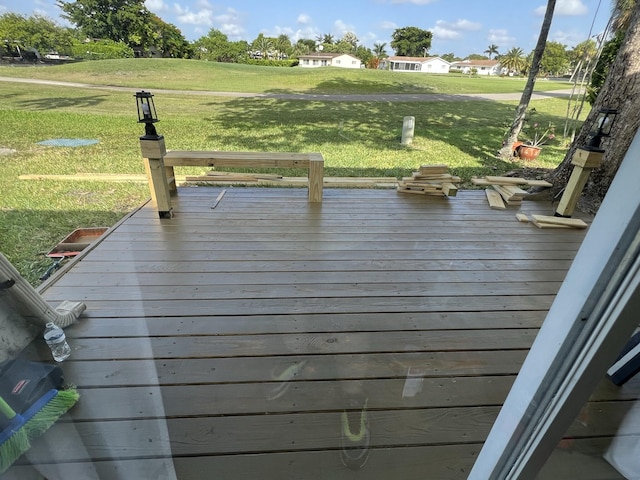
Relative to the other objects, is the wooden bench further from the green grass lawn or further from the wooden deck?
the green grass lawn

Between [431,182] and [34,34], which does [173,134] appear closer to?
[431,182]

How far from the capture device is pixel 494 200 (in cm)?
309

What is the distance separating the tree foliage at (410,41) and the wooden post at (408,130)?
2.75 meters

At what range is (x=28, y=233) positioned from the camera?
2.32 m

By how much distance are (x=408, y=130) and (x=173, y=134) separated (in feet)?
13.2

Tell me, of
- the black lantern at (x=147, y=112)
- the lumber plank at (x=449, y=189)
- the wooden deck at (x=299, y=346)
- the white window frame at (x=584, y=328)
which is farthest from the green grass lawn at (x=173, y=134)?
the white window frame at (x=584, y=328)

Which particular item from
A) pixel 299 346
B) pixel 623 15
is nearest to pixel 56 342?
pixel 299 346

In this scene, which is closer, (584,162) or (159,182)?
(159,182)

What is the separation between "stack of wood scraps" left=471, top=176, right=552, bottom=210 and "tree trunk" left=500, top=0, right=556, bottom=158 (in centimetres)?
195

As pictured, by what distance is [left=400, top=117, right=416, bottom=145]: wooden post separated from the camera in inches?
225

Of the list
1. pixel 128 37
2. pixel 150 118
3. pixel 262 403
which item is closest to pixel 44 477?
pixel 262 403

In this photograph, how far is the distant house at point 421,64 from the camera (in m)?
2.77

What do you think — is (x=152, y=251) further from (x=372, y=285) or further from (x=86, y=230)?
(x=372, y=285)

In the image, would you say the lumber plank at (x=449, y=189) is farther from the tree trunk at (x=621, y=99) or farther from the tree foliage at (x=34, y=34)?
the tree foliage at (x=34, y=34)
